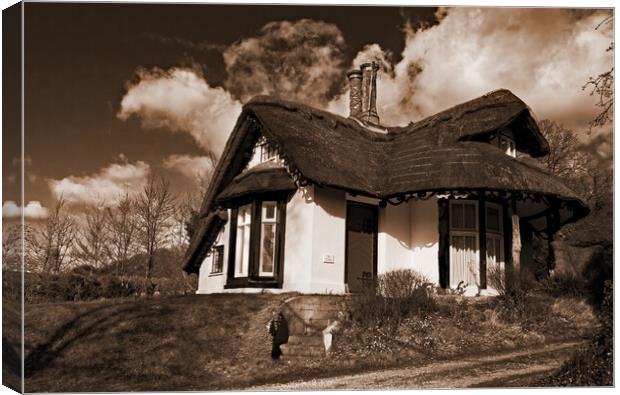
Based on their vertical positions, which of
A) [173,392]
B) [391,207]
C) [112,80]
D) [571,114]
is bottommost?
[173,392]

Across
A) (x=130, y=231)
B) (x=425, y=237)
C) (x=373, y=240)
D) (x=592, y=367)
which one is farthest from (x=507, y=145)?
(x=130, y=231)

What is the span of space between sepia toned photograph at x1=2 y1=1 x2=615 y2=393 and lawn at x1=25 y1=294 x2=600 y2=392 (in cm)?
4

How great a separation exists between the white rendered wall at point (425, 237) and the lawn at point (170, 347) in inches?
88.1

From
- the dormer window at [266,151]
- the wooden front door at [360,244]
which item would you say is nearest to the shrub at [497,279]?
the wooden front door at [360,244]

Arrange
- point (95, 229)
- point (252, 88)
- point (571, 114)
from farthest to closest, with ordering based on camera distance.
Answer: point (95, 229), point (252, 88), point (571, 114)

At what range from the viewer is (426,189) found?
12461 millimetres

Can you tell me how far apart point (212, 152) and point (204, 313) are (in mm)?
15019

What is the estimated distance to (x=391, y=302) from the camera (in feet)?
35.6

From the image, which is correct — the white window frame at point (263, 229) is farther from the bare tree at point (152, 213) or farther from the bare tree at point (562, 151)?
the bare tree at point (152, 213)

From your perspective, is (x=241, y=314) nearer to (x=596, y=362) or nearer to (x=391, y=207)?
(x=391, y=207)

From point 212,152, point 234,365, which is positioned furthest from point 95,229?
point 234,365

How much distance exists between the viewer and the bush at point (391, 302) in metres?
10.7

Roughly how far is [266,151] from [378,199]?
3007mm

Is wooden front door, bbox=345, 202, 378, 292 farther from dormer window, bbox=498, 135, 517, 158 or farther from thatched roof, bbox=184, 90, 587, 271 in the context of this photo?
dormer window, bbox=498, 135, 517, 158
